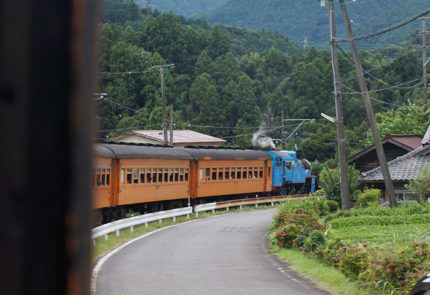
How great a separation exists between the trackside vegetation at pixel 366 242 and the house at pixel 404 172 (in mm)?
2763

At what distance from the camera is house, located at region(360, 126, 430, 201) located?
31.5m

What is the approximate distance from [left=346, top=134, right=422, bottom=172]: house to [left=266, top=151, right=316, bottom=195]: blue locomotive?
4.57 meters

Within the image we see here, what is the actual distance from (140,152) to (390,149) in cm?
1991

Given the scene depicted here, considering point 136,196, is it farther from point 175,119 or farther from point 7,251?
point 175,119

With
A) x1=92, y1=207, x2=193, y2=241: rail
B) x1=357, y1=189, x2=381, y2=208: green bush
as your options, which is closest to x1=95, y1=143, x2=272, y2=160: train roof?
x1=92, y1=207, x2=193, y2=241: rail

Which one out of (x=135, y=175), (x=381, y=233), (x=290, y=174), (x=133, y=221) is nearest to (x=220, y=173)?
(x=135, y=175)

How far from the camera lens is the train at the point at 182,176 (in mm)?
25438

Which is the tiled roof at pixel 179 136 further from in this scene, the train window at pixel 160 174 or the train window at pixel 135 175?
the train window at pixel 135 175

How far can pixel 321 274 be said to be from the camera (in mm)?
15641

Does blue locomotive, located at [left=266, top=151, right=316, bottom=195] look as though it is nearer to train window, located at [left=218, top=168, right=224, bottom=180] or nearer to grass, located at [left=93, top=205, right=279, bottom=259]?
train window, located at [left=218, top=168, right=224, bottom=180]

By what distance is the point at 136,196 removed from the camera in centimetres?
2722

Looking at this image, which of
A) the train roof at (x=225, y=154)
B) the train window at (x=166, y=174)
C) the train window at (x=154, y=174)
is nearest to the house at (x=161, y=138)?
the train roof at (x=225, y=154)

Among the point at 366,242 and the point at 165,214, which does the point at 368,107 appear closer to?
the point at 165,214

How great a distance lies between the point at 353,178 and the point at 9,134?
31.8 metres
